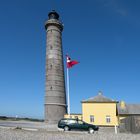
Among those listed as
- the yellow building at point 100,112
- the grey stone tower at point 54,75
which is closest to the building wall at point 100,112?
the yellow building at point 100,112

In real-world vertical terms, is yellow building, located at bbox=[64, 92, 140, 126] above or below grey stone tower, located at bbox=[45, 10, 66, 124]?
below

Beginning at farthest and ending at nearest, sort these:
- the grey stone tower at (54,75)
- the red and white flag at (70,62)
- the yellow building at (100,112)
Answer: the grey stone tower at (54,75) < the yellow building at (100,112) < the red and white flag at (70,62)

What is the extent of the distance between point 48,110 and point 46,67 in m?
8.41

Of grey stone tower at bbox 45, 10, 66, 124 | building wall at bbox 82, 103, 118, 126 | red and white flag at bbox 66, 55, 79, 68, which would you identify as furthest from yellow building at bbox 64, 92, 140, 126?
red and white flag at bbox 66, 55, 79, 68

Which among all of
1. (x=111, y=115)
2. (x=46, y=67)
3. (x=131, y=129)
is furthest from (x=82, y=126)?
(x=46, y=67)

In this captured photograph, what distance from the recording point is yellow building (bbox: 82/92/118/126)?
43938 millimetres

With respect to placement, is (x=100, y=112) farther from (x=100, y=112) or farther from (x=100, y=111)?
(x=100, y=111)

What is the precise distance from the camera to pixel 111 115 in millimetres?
44062

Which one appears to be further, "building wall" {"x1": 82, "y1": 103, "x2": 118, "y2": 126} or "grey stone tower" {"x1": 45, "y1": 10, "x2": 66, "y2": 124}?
"grey stone tower" {"x1": 45, "y1": 10, "x2": 66, "y2": 124}

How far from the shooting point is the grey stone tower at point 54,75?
46344 mm

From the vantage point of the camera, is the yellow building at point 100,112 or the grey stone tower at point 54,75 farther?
the grey stone tower at point 54,75

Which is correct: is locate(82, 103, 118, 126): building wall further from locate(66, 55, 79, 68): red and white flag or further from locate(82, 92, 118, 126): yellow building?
locate(66, 55, 79, 68): red and white flag

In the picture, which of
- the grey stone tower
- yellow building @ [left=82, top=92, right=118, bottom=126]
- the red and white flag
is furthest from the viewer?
the grey stone tower

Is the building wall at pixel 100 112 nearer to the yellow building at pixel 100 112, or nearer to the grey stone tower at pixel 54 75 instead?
the yellow building at pixel 100 112
